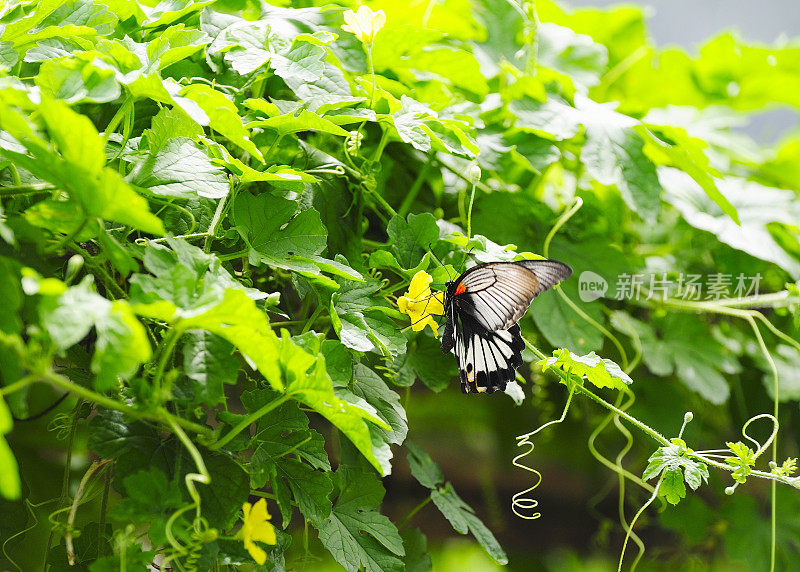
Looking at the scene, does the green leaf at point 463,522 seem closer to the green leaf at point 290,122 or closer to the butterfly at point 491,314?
the butterfly at point 491,314

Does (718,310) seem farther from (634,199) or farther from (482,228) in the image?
(482,228)

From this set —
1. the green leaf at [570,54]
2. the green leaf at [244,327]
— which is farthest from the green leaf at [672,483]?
the green leaf at [570,54]

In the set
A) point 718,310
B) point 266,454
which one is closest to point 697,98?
point 718,310

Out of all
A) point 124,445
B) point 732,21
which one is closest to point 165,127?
point 124,445

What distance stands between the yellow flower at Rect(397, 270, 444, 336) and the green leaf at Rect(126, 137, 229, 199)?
21 cm

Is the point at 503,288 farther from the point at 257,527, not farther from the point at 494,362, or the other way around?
the point at 257,527

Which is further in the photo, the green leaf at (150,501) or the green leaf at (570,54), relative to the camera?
the green leaf at (570,54)

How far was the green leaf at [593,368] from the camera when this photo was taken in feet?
1.98

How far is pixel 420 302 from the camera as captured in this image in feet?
2.02

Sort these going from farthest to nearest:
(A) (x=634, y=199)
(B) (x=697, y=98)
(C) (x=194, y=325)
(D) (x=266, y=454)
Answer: (B) (x=697, y=98), (A) (x=634, y=199), (D) (x=266, y=454), (C) (x=194, y=325)

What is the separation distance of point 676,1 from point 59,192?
2.62m

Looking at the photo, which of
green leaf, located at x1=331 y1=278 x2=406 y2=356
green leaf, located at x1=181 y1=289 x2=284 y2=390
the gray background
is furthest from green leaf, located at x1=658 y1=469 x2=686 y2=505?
the gray background

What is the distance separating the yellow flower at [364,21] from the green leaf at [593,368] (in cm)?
39

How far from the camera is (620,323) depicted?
1.00 metres
